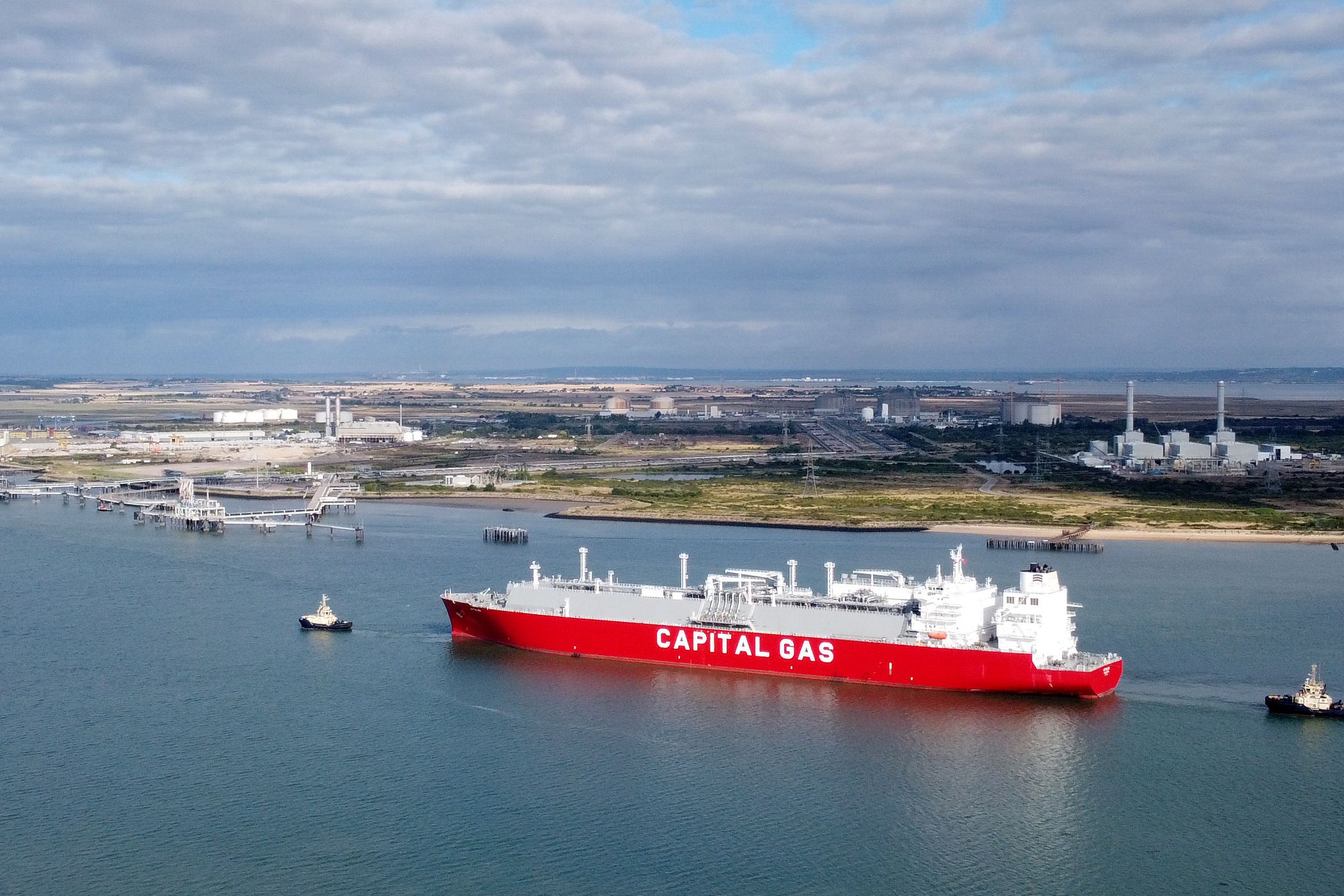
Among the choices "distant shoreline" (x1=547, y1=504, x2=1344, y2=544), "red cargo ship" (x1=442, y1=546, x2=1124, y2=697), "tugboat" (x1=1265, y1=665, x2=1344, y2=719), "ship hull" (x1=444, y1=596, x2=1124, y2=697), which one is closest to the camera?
"tugboat" (x1=1265, y1=665, x2=1344, y2=719)

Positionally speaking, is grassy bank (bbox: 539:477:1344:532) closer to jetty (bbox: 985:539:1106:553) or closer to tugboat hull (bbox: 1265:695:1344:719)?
jetty (bbox: 985:539:1106:553)

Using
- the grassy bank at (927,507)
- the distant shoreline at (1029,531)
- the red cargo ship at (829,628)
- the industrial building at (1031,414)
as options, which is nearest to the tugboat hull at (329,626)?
the red cargo ship at (829,628)

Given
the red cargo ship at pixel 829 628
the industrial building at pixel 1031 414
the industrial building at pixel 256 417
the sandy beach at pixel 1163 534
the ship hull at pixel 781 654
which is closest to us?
the ship hull at pixel 781 654

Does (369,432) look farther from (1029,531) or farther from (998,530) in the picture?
(1029,531)

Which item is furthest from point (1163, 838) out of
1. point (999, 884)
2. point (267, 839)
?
point (267, 839)

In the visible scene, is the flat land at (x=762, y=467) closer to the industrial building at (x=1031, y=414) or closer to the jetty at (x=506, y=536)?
the industrial building at (x=1031, y=414)

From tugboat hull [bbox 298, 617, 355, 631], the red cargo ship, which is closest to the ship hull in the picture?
the red cargo ship

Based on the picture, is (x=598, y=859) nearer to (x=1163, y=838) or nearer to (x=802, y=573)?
(x=1163, y=838)
